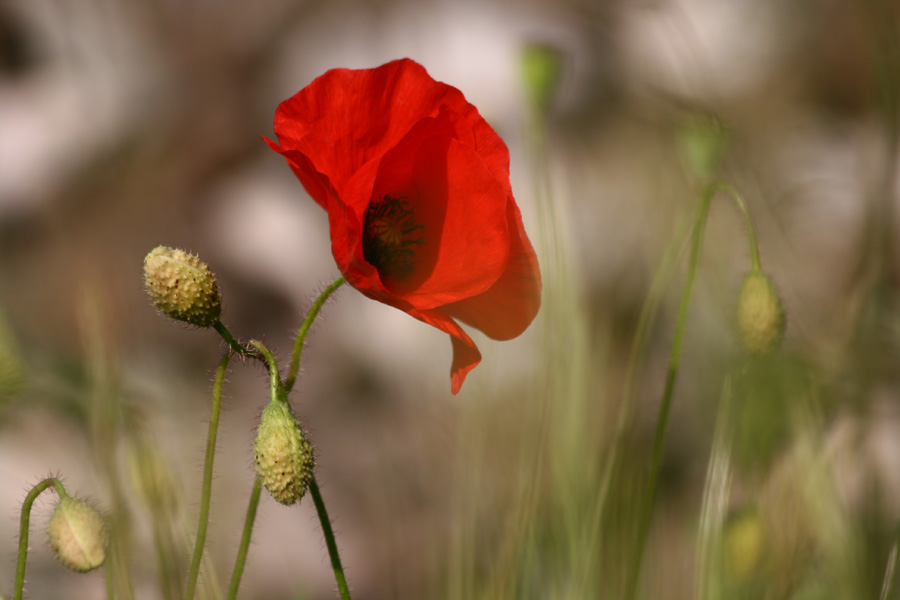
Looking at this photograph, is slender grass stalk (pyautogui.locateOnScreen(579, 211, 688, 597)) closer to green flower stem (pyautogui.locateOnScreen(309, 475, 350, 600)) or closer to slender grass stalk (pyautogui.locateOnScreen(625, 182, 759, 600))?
slender grass stalk (pyautogui.locateOnScreen(625, 182, 759, 600))

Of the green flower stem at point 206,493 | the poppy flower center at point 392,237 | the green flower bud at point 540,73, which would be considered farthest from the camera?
the green flower bud at point 540,73

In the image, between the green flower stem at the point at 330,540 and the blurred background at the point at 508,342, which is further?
the blurred background at the point at 508,342

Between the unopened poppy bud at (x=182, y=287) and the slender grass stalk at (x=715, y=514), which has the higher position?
the unopened poppy bud at (x=182, y=287)

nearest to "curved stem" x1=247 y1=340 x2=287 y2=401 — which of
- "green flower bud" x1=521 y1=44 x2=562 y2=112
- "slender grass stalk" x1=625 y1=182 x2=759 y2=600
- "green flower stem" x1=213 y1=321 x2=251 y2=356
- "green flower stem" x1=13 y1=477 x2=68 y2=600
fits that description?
"green flower stem" x1=213 y1=321 x2=251 y2=356

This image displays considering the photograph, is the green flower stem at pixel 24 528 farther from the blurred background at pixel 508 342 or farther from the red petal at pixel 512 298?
the red petal at pixel 512 298

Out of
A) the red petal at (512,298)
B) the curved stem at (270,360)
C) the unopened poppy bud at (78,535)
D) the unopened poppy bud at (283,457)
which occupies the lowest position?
the unopened poppy bud at (78,535)

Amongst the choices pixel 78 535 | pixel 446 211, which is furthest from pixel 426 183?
pixel 78 535

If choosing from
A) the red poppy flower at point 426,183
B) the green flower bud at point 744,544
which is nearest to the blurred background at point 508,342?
the green flower bud at point 744,544
